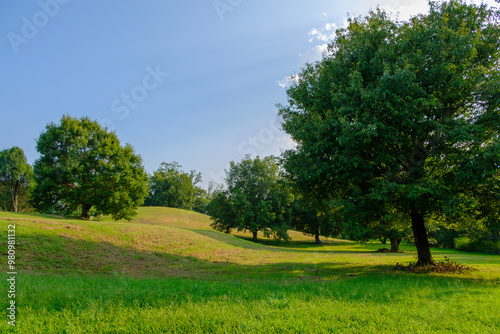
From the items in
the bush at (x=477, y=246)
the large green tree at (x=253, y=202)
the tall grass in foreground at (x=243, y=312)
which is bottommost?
the bush at (x=477, y=246)

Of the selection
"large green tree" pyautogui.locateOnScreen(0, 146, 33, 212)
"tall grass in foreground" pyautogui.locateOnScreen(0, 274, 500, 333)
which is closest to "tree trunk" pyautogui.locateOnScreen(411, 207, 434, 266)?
"tall grass in foreground" pyautogui.locateOnScreen(0, 274, 500, 333)

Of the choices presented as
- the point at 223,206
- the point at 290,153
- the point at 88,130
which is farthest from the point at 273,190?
the point at 290,153

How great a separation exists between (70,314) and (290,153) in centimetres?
1244

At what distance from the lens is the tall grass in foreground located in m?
4.21

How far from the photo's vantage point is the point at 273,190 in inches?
2025

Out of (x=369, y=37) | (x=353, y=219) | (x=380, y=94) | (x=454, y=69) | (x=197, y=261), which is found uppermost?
(x=369, y=37)

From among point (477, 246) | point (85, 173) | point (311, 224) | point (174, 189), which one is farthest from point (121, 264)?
point (174, 189)

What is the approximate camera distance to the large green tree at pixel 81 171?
31036mm

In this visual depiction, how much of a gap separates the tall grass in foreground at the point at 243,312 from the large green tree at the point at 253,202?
4121cm

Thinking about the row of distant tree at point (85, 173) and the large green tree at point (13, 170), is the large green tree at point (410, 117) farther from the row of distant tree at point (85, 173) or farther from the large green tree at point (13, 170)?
the large green tree at point (13, 170)

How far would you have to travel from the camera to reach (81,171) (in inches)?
1221

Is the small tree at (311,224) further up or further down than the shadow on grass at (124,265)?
further up

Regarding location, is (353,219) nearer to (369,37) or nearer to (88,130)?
(369,37)

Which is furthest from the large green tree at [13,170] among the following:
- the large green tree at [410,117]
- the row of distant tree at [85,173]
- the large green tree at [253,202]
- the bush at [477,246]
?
the bush at [477,246]
